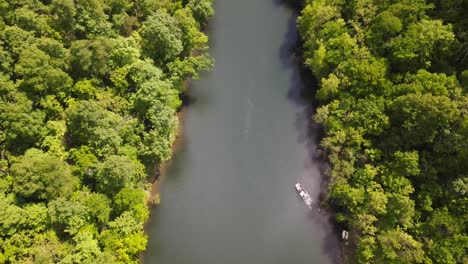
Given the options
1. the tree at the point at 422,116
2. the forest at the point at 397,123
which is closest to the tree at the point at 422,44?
the forest at the point at 397,123

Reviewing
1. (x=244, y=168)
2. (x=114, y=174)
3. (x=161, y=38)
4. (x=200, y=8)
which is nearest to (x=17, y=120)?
(x=114, y=174)

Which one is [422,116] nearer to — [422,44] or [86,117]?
[422,44]

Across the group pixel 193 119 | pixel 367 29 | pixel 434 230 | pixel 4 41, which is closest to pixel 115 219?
pixel 193 119

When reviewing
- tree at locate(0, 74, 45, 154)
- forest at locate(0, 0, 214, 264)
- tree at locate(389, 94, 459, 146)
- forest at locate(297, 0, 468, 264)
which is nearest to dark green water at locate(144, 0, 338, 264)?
forest at locate(0, 0, 214, 264)

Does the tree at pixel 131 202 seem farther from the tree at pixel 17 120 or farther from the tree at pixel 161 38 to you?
the tree at pixel 161 38

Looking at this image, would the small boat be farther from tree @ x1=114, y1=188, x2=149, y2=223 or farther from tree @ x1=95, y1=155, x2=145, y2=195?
tree @ x1=95, y1=155, x2=145, y2=195

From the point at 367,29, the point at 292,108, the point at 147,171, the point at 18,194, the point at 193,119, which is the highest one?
the point at 367,29

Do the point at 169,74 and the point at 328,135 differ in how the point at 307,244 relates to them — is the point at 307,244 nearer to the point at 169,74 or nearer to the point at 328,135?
the point at 328,135

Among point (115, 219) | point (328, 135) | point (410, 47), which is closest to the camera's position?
point (115, 219)
